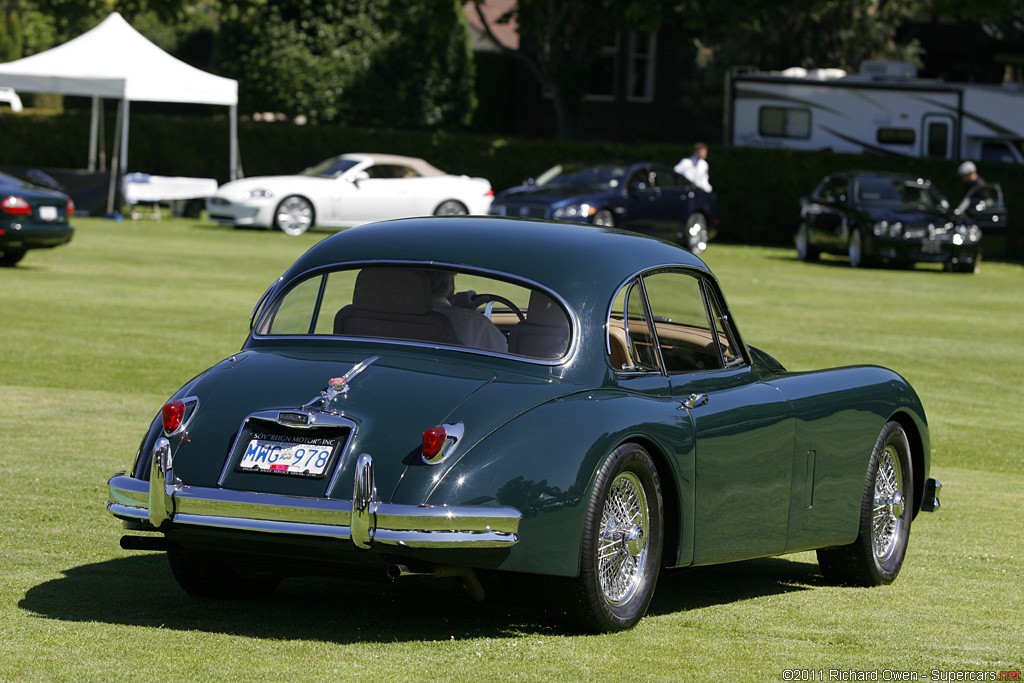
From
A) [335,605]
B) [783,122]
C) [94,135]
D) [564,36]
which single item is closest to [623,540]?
[335,605]

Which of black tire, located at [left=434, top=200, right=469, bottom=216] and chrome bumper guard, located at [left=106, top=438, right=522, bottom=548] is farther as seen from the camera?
black tire, located at [left=434, top=200, right=469, bottom=216]

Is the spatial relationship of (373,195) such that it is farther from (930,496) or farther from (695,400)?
(695,400)

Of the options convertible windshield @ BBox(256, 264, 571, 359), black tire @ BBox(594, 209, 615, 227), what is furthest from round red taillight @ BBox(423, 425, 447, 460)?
black tire @ BBox(594, 209, 615, 227)

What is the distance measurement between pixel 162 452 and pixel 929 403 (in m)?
10.1

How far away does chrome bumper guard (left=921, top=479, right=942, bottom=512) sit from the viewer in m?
8.55

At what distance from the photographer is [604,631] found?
6.46 m

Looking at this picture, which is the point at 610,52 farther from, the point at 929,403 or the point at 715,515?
the point at 715,515

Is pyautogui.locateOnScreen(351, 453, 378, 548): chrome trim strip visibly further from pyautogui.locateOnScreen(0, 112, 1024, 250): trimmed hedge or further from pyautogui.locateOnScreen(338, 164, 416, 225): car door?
pyautogui.locateOnScreen(0, 112, 1024, 250): trimmed hedge

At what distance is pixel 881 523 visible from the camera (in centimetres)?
835

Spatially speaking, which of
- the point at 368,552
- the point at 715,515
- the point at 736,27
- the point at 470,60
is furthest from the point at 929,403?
the point at 470,60

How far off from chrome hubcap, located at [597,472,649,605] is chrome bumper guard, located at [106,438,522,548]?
48 cm

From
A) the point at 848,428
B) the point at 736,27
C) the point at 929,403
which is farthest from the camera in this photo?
the point at 736,27

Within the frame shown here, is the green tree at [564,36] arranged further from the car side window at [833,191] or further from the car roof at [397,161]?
the car side window at [833,191]

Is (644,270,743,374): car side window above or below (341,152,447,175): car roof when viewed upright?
below
